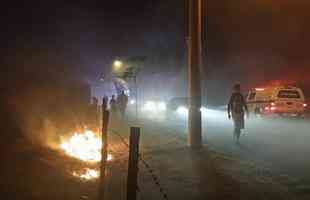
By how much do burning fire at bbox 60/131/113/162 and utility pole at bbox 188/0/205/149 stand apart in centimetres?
271

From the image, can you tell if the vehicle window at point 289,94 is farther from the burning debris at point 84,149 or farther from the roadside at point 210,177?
the burning debris at point 84,149

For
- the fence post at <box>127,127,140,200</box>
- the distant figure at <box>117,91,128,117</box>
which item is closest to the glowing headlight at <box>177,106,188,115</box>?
the distant figure at <box>117,91,128,117</box>

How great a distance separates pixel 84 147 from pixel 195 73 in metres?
4.10

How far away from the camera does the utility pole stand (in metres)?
12.8

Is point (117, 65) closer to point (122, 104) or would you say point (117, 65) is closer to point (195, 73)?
point (122, 104)

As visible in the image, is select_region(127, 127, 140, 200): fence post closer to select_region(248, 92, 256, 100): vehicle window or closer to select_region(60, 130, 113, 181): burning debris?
select_region(60, 130, 113, 181): burning debris

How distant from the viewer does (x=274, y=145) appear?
49.0 ft

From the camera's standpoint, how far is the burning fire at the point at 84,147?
1181 cm

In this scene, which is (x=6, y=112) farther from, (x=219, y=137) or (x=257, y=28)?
(x=257, y=28)

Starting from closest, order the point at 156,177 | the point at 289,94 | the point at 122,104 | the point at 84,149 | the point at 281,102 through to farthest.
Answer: the point at 156,177 → the point at 84,149 → the point at 281,102 → the point at 289,94 → the point at 122,104

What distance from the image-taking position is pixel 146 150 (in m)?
13.2

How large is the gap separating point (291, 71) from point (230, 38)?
8.77m

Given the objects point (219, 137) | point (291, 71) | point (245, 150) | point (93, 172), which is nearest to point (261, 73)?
point (291, 71)

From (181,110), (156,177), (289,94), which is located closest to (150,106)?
(181,110)
